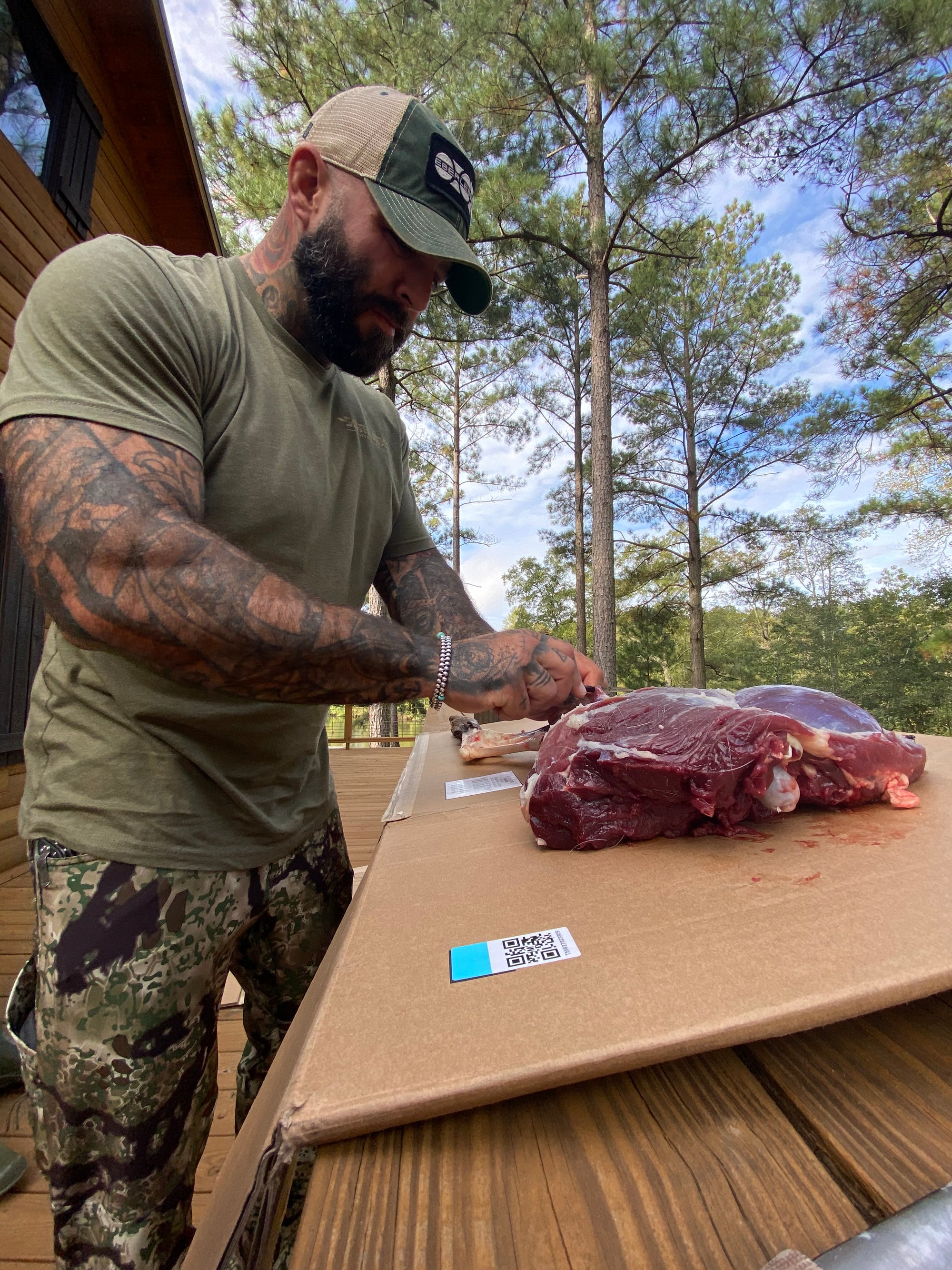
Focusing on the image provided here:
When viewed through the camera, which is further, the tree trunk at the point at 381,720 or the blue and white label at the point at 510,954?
the tree trunk at the point at 381,720

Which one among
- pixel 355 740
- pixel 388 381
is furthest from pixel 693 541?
pixel 355 740

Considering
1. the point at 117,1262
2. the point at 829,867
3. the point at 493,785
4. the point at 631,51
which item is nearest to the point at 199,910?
the point at 117,1262

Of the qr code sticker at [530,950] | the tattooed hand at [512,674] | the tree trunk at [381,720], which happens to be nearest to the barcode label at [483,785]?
the tattooed hand at [512,674]

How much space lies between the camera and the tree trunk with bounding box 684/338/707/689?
13.0 m

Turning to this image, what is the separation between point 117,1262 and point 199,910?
0.52 metres

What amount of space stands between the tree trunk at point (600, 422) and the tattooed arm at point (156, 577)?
788cm

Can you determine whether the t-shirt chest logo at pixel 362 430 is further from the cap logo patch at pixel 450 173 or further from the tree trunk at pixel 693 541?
the tree trunk at pixel 693 541

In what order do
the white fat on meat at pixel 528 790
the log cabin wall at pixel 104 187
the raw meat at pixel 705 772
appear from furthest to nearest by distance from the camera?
the log cabin wall at pixel 104 187 < the white fat on meat at pixel 528 790 < the raw meat at pixel 705 772

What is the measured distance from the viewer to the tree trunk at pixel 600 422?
872 cm

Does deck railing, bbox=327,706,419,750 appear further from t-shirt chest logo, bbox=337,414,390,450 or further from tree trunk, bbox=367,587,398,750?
t-shirt chest logo, bbox=337,414,390,450

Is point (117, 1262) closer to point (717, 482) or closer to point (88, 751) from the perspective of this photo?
point (88, 751)

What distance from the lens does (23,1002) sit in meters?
1.09

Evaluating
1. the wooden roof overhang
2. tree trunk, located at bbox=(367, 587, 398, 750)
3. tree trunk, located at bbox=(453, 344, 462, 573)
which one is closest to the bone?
the wooden roof overhang

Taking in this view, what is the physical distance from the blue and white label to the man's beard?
4.04 ft
